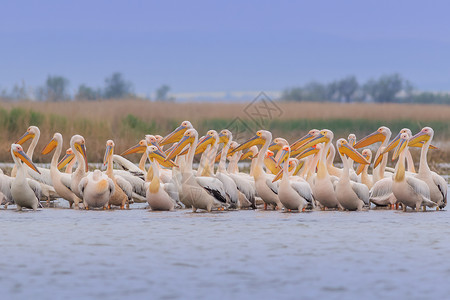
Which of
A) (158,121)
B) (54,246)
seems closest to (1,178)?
→ (54,246)

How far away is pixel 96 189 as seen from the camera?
10984mm

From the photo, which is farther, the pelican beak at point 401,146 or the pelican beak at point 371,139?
the pelican beak at point 371,139

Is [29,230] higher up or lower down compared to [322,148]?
lower down

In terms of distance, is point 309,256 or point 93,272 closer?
point 93,272

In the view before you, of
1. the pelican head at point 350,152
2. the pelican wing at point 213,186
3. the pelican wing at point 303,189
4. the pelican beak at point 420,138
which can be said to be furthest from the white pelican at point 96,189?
the pelican beak at point 420,138

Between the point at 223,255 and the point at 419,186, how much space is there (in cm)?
389

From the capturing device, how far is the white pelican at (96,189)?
36.0 ft

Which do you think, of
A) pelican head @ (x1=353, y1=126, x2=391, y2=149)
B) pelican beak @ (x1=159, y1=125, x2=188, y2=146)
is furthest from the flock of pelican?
pelican head @ (x1=353, y1=126, x2=391, y2=149)

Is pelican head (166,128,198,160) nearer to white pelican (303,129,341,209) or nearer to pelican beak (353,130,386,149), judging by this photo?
white pelican (303,129,341,209)

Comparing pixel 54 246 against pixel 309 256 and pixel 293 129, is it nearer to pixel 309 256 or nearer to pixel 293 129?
pixel 309 256

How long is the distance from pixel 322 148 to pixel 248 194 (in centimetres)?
106

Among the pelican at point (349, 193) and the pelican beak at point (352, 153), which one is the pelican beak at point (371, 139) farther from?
the pelican at point (349, 193)

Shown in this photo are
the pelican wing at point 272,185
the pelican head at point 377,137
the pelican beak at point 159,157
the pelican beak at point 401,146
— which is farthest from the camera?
the pelican head at point 377,137

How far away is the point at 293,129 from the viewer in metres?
22.5
